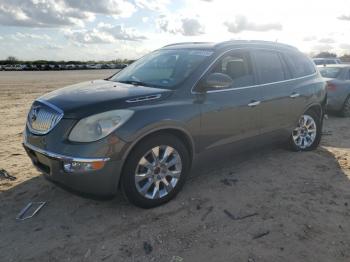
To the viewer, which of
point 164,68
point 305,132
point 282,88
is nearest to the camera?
point 164,68

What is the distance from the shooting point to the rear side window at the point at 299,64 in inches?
A: 232

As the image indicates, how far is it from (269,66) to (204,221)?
8.83 feet

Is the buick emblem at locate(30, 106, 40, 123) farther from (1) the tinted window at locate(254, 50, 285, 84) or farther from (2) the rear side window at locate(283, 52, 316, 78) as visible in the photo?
(2) the rear side window at locate(283, 52, 316, 78)

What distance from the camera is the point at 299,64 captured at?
241 inches

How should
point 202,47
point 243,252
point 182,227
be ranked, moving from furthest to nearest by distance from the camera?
point 202,47 < point 182,227 < point 243,252

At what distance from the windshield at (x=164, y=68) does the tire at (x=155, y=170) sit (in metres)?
0.74

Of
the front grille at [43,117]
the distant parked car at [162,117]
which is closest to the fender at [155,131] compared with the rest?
the distant parked car at [162,117]

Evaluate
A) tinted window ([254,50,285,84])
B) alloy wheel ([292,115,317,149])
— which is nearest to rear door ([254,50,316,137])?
tinted window ([254,50,285,84])

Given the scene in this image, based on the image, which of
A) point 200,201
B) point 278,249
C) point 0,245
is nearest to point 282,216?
point 278,249

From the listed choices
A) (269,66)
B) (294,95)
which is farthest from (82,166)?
(294,95)

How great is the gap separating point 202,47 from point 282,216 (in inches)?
94.8

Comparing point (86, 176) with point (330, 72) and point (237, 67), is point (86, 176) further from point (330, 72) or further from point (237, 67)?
point (330, 72)

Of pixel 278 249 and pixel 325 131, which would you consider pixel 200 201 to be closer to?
pixel 278 249

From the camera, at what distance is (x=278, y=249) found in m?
3.37
